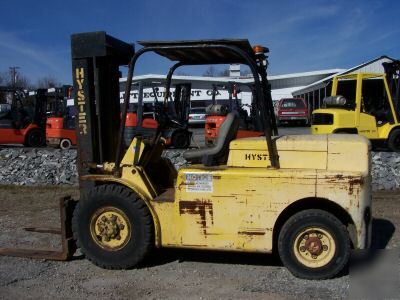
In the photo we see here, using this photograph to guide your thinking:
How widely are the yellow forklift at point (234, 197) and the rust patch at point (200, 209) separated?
0.01 metres

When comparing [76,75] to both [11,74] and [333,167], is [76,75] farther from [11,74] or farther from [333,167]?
[11,74]

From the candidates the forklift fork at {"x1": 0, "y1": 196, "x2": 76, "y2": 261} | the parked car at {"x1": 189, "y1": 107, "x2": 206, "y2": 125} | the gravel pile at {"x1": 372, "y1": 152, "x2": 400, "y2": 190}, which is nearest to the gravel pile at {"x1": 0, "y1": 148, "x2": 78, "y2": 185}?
the forklift fork at {"x1": 0, "y1": 196, "x2": 76, "y2": 261}

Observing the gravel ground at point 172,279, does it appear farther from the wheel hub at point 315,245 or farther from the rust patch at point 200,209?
the rust patch at point 200,209

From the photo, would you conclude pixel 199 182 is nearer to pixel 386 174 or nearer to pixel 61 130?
pixel 386 174

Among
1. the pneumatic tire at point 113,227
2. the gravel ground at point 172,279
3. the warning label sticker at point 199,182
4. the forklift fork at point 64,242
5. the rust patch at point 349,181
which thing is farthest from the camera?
the forklift fork at point 64,242

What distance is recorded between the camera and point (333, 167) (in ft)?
17.3

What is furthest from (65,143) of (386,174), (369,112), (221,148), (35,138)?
(221,148)

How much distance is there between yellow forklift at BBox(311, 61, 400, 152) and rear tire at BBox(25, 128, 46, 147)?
37.7 feet

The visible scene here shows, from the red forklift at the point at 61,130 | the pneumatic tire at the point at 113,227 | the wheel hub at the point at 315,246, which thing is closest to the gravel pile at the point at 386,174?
the wheel hub at the point at 315,246

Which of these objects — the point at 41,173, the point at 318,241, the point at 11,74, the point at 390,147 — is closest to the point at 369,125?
the point at 390,147

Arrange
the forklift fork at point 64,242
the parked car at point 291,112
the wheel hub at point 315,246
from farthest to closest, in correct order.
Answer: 1. the parked car at point 291,112
2. the forklift fork at point 64,242
3. the wheel hub at point 315,246

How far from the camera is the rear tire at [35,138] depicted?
20625 millimetres

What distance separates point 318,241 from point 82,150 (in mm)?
2918

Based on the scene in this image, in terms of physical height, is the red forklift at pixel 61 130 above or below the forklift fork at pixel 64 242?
above
